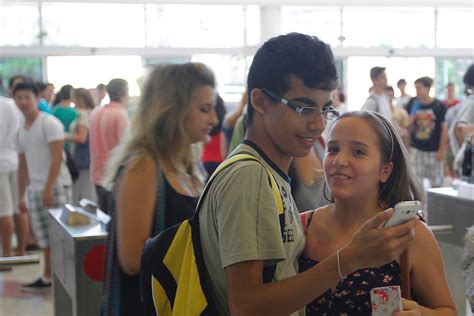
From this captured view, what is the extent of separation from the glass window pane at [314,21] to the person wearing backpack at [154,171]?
11.7 meters

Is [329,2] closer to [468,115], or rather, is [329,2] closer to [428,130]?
[428,130]

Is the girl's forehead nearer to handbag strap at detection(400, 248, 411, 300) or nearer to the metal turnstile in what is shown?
handbag strap at detection(400, 248, 411, 300)

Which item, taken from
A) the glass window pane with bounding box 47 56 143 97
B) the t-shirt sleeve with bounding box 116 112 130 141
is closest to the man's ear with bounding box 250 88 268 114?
the t-shirt sleeve with bounding box 116 112 130 141

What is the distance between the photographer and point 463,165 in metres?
4.80

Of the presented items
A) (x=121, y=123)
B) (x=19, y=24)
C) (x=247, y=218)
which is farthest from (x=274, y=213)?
(x=19, y=24)

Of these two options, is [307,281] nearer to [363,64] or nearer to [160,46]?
[160,46]

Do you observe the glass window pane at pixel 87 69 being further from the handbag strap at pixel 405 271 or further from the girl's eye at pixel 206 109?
the handbag strap at pixel 405 271

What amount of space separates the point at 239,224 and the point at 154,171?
0.83m

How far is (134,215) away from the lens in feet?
6.97

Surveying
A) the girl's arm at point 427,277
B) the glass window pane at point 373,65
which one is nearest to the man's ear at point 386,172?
the girl's arm at point 427,277

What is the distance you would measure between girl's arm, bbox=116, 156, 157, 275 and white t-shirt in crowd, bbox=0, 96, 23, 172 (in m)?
4.26

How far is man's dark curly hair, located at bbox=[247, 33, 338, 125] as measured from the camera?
1514mm

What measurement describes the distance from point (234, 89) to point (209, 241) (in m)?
12.0


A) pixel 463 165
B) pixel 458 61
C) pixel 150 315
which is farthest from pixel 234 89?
pixel 150 315
